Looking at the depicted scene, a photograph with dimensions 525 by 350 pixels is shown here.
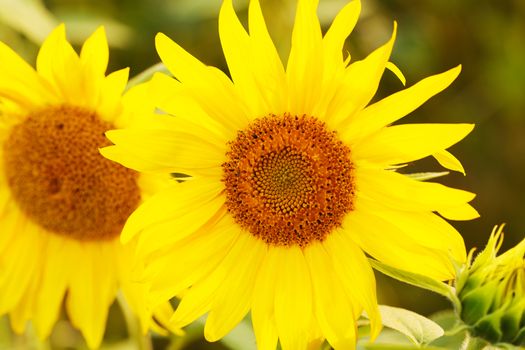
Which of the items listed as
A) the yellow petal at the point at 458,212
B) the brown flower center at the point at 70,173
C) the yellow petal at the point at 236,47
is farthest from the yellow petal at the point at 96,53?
the yellow petal at the point at 458,212

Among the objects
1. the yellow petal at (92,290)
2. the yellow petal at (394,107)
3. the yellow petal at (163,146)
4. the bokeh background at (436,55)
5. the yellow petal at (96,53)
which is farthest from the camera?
the bokeh background at (436,55)

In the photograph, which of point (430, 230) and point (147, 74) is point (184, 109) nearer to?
point (147, 74)

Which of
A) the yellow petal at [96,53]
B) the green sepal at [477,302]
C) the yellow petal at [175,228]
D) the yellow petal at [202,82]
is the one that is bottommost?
the green sepal at [477,302]

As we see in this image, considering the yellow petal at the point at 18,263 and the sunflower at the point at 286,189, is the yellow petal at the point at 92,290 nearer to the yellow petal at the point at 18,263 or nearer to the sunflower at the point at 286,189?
the yellow petal at the point at 18,263

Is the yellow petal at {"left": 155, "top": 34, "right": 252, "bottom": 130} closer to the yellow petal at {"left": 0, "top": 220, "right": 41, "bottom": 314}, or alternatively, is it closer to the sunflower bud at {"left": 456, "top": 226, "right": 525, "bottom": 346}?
the sunflower bud at {"left": 456, "top": 226, "right": 525, "bottom": 346}

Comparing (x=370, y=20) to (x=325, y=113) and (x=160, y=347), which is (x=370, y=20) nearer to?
(x=160, y=347)

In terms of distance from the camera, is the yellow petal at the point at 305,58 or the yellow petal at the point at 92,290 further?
the yellow petal at the point at 92,290

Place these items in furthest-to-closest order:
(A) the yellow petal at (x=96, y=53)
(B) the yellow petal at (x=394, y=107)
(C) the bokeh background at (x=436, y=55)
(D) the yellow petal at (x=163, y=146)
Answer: (C) the bokeh background at (x=436, y=55) → (A) the yellow petal at (x=96, y=53) → (D) the yellow petal at (x=163, y=146) → (B) the yellow petal at (x=394, y=107)
